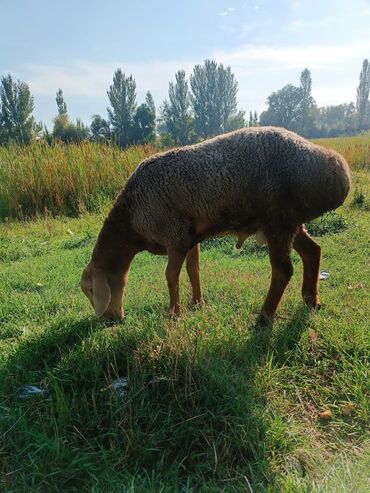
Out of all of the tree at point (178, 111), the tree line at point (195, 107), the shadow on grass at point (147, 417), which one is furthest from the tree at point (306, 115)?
the shadow on grass at point (147, 417)

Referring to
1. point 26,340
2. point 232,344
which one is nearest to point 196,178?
point 232,344

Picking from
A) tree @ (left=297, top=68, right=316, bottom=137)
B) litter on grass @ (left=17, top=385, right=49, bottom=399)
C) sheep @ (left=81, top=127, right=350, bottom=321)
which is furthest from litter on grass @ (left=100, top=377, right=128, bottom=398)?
tree @ (left=297, top=68, right=316, bottom=137)

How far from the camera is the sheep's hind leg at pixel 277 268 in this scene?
12.6ft

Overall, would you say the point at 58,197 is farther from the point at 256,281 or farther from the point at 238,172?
the point at 238,172

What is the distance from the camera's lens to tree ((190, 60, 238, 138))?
43.8 m

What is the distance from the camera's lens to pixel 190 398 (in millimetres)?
2816

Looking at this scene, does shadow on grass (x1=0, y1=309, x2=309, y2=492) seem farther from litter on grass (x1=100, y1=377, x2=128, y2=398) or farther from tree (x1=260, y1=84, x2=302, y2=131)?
tree (x1=260, y1=84, x2=302, y2=131)

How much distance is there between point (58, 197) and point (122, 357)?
26.9 feet

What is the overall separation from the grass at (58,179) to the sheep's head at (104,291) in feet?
21.0

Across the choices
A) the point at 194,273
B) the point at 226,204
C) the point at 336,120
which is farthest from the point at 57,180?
the point at 336,120

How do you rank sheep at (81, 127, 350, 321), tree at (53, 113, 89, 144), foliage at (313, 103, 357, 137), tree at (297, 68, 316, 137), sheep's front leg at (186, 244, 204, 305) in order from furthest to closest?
1. foliage at (313, 103, 357, 137)
2. tree at (297, 68, 316, 137)
3. tree at (53, 113, 89, 144)
4. sheep's front leg at (186, 244, 204, 305)
5. sheep at (81, 127, 350, 321)

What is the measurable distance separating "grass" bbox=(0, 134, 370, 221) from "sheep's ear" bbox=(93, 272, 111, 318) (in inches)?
260

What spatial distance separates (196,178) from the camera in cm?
398

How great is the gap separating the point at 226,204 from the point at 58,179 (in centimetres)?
791
